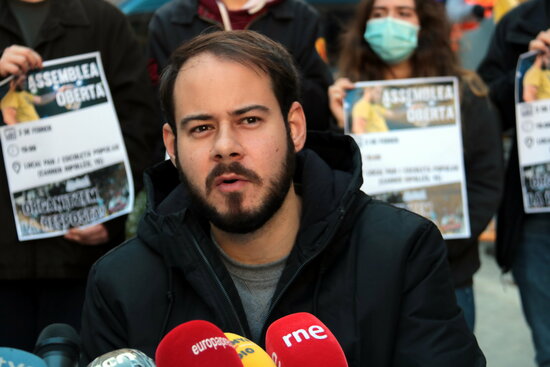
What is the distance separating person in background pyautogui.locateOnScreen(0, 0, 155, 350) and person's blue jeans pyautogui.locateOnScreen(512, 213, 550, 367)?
160 centimetres

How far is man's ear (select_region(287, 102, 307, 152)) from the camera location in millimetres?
2420

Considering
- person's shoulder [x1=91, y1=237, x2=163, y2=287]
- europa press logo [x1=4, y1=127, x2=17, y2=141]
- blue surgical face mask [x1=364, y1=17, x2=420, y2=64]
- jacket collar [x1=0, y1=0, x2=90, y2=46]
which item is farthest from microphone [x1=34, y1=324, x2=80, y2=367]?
blue surgical face mask [x1=364, y1=17, x2=420, y2=64]

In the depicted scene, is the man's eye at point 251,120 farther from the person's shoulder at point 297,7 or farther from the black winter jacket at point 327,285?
the person's shoulder at point 297,7

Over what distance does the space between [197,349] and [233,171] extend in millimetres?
718

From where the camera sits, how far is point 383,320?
2.11m

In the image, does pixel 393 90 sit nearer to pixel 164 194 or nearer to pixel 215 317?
pixel 164 194

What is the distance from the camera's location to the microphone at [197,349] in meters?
1.49

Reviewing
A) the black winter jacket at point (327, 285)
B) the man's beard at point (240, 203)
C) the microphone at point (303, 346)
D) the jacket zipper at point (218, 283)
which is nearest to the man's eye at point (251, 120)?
the man's beard at point (240, 203)

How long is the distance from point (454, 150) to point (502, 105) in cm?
48

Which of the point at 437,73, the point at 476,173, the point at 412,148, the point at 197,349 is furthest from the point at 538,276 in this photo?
the point at 197,349

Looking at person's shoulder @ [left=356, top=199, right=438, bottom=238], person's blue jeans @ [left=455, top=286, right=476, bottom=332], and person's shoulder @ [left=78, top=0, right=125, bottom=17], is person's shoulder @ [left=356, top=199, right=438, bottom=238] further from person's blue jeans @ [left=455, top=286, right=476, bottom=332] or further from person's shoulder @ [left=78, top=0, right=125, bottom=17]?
person's shoulder @ [left=78, top=0, right=125, bottom=17]

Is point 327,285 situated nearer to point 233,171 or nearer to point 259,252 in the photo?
point 259,252

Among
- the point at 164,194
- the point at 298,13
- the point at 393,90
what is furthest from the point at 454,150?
the point at 164,194

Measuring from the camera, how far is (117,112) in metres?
3.29
